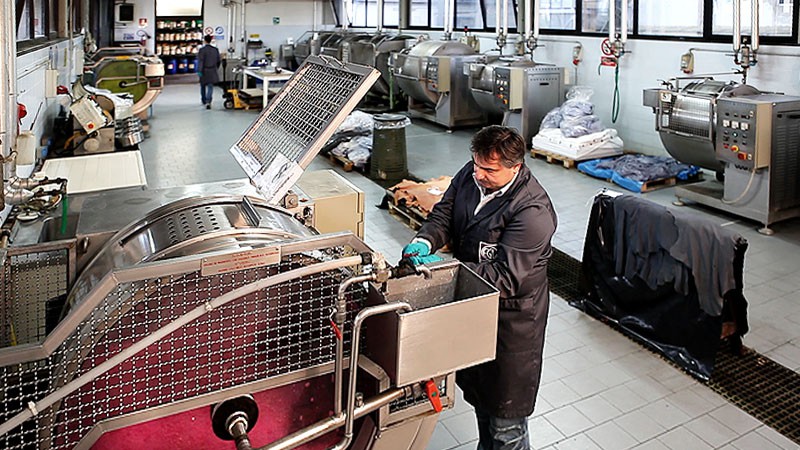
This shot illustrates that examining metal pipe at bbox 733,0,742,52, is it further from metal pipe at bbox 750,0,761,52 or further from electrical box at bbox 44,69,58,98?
electrical box at bbox 44,69,58,98

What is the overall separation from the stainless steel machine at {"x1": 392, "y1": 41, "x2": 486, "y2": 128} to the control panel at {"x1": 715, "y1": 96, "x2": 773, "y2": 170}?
3.89 metres

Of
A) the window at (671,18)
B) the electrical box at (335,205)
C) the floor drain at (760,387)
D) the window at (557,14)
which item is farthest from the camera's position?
the window at (557,14)

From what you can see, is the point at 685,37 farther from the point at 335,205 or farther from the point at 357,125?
the point at 335,205

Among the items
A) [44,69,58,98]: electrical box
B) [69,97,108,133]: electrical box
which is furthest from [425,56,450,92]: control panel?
[44,69,58,98]: electrical box

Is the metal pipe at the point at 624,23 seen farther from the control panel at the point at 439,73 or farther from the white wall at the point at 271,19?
the white wall at the point at 271,19

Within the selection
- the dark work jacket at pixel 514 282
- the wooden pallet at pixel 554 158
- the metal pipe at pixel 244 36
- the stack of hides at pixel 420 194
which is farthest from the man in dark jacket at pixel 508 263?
the metal pipe at pixel 244 36

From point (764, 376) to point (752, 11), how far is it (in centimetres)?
366

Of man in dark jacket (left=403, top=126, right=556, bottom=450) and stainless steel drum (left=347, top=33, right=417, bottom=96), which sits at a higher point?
stainless steel drum (left=347, top=33, right=417, bottom=96)

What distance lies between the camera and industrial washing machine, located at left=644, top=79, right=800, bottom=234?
15.0 feet

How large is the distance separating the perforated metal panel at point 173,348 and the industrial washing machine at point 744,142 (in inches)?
169

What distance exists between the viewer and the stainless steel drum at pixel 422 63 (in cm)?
853

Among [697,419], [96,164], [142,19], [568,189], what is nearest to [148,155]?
[96,164]

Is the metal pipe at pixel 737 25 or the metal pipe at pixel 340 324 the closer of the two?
A: the metal pipe at pixel 340 324

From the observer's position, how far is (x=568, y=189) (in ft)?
19.3
